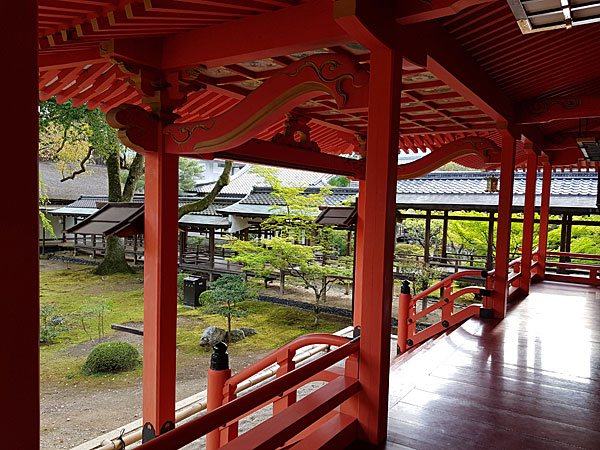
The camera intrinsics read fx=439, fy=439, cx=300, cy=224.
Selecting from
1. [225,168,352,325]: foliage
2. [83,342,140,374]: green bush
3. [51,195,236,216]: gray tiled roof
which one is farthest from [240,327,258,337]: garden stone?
[51,195,236,216]: gray tiled roof

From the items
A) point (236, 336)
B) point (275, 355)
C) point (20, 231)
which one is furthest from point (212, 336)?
point (20, 231)

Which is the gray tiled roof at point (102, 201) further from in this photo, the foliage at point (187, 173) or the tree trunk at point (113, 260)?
the foliage at point (187, 173)

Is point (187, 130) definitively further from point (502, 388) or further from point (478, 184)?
point (478, 184)

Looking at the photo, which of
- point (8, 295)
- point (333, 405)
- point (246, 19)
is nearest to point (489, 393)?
point (333, 405)

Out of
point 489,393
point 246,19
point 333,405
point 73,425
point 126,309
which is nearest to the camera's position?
point 333,405

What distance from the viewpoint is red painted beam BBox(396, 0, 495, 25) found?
2154 millimetres

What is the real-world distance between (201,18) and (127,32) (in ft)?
1.61

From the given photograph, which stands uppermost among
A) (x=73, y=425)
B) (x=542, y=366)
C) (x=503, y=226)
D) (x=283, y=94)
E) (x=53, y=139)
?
(x=53, y=139)

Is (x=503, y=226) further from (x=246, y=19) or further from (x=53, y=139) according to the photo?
(x=53, y=139)

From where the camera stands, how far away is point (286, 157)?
4762 millimetres

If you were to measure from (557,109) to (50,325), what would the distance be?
12005 mm

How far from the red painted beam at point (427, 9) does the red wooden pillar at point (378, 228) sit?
19 centimetres

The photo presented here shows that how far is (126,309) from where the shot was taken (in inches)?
539

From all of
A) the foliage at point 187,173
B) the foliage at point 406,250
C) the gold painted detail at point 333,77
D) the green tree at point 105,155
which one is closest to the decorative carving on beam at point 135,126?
the gold painted detail at point 333,77
